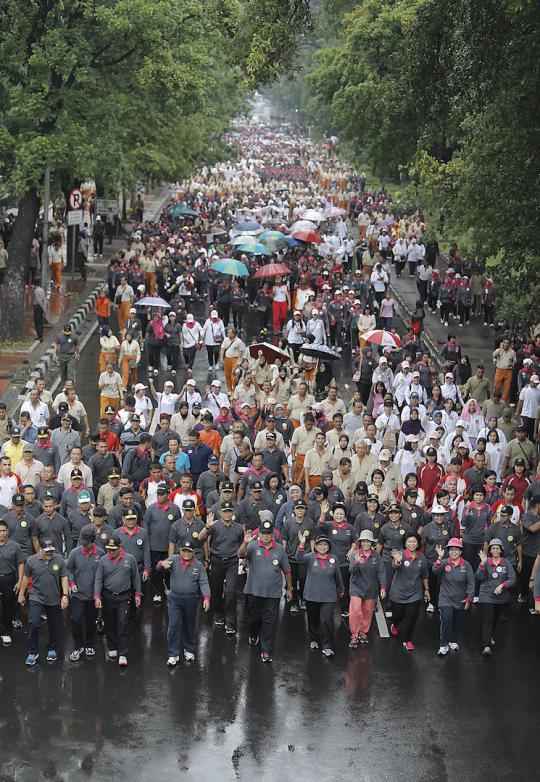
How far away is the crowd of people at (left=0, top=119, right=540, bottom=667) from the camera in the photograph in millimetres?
13062

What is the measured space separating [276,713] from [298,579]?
285cm

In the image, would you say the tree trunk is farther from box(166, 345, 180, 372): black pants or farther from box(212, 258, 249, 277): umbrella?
box(166, 345, 180, 372): black pants

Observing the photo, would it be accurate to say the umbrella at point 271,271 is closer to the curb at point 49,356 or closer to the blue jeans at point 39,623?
the curb at point 49,356

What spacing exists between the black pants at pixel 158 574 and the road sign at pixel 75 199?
62.4 ft

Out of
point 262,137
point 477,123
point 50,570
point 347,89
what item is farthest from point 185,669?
point 262,137

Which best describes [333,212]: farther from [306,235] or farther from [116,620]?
[116,620]

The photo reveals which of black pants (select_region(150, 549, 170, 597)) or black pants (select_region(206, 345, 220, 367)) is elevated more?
black pants (select_region(150, 549, 170, 597))

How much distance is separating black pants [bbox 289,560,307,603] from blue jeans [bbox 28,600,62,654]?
2649mm

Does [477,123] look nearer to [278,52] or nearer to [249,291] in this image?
[278,52]

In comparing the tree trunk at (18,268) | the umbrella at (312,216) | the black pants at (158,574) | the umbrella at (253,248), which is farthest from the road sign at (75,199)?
the black pants at (158,574)

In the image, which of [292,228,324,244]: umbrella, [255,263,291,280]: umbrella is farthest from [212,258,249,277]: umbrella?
[292,228,324,244]: umbrella

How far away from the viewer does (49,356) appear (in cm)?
2672

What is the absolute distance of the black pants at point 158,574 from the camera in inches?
564

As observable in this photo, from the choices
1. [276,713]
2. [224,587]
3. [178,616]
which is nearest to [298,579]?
[224,587]
